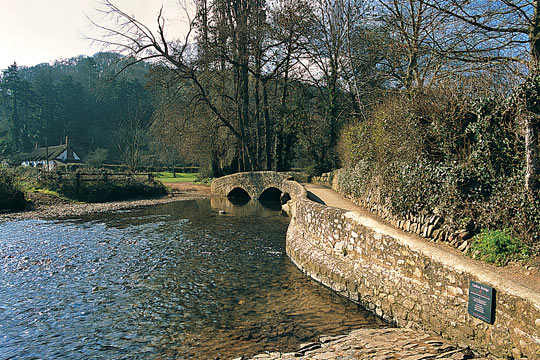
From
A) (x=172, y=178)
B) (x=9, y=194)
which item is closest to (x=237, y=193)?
(x=172, y=178)

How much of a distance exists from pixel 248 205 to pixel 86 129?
150ft

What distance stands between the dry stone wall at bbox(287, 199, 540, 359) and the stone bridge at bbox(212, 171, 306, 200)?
14.4 meters

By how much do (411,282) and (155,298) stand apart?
5.14 m

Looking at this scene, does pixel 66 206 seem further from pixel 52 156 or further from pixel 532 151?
pixel 52 156

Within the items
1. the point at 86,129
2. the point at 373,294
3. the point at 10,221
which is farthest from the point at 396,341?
the point at 86,129

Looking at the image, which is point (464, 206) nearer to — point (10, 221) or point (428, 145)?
point (428, 145)

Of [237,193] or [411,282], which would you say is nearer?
[411,282]

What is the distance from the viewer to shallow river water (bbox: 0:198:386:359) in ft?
19.0

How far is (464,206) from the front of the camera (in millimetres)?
6504

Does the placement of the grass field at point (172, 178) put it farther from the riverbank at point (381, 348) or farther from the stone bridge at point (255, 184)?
the riverbank at point (381, 348)

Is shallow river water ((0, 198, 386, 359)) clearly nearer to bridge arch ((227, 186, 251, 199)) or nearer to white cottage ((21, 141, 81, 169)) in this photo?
bridge arch ((227, 186, 251, 199))

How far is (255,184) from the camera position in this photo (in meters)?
26.6

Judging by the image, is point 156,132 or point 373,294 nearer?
point 373,294

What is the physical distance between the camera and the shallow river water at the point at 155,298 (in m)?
5.80
